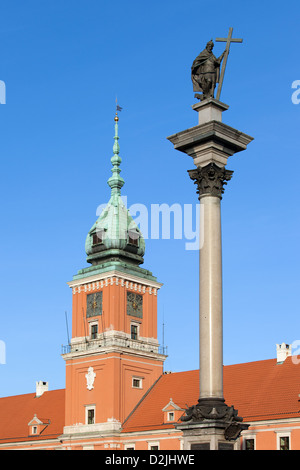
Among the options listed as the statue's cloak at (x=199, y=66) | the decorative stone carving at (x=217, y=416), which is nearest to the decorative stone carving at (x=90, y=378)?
the decorative stone carving at (x=217, y=416)

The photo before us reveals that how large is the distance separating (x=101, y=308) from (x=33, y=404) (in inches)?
494

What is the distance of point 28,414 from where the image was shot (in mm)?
59562

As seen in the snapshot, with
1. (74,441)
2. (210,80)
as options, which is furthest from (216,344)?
(74,441)

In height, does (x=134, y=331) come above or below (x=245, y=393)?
above

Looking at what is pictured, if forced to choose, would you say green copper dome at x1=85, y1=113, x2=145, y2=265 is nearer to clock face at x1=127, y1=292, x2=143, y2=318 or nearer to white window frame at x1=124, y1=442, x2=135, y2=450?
clock face at x1=127, y1=292, x2=143, y2=318

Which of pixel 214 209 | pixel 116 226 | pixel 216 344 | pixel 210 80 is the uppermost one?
pixel 116 226

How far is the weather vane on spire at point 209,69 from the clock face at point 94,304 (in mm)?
34160

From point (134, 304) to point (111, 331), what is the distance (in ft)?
10.1

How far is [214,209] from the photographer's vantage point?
64.1 feet

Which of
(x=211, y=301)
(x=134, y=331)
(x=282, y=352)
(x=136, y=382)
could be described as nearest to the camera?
(x=211, y=301)

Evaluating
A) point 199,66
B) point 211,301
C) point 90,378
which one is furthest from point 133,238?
point 211,301

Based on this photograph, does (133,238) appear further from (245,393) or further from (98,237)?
(245,393)

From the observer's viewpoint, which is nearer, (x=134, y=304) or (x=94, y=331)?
(x=94, y=331)
